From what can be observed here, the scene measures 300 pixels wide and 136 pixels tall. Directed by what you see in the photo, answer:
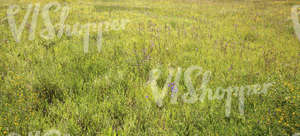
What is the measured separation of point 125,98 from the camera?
239 centimetres

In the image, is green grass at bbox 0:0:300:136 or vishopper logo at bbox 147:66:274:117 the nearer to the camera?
green grass at bbox 0:0:300:136

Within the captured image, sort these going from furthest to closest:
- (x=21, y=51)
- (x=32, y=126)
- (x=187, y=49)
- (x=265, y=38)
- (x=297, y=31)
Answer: (x=297, y=31)
(x=265, y=38)
(x=187, y=49)
(x=21, y=51)
(x=32, y=126)

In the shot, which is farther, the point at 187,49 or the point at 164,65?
the point at 187,49

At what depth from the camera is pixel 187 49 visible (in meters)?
4.61

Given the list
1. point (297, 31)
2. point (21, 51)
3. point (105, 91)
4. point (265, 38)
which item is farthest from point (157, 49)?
point (297, 31)

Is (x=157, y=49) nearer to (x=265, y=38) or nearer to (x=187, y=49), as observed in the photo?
(x=187, y=49)

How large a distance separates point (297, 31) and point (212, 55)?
5474 mm

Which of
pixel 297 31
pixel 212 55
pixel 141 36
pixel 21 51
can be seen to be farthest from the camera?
pixel 297 31

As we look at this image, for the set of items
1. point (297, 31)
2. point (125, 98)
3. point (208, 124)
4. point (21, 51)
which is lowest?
point (208, 124)

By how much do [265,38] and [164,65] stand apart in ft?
15.2

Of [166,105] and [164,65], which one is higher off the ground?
[164,65]

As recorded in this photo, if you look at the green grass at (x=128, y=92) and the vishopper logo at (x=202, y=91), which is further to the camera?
the vishopper logo at (x=202, y=91)

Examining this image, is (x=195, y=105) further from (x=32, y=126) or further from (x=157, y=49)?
(x=157, y=49)

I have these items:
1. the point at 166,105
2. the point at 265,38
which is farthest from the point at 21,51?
the point at 265,38
